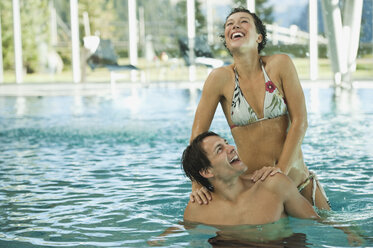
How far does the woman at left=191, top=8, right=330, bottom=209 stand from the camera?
9.74ft

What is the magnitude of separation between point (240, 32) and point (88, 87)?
1145 centimetres

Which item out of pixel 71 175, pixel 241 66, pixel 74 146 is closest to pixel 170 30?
pixel 74 146

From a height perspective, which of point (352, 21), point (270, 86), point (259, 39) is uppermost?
point (352, 21)

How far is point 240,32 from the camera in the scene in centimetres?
296

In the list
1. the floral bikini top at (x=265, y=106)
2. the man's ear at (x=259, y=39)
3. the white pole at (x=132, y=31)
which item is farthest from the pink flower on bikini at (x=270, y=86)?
the white pole at (x=132, y=31)

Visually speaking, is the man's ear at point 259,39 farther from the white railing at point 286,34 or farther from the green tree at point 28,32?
the green tree at point 28,32

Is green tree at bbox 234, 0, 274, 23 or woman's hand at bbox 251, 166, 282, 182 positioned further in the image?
green tree at bbox 234, 0, 274, 23

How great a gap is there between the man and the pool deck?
1005 centimetres

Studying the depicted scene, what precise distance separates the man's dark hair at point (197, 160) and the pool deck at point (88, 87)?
10103mm

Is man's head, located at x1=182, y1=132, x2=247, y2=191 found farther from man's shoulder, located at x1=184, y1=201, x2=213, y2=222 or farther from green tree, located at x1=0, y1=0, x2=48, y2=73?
green tree, located at x1=0, y1=0, x2=48, y2=73

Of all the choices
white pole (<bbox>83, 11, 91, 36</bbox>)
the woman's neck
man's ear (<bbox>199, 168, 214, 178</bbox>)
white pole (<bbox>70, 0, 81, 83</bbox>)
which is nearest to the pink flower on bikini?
the woman's neck

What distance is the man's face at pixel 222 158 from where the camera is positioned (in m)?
2.69

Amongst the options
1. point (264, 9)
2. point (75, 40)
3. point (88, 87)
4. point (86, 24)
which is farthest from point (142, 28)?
point (264, 9)

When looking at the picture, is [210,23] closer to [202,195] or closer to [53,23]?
[53,23]
